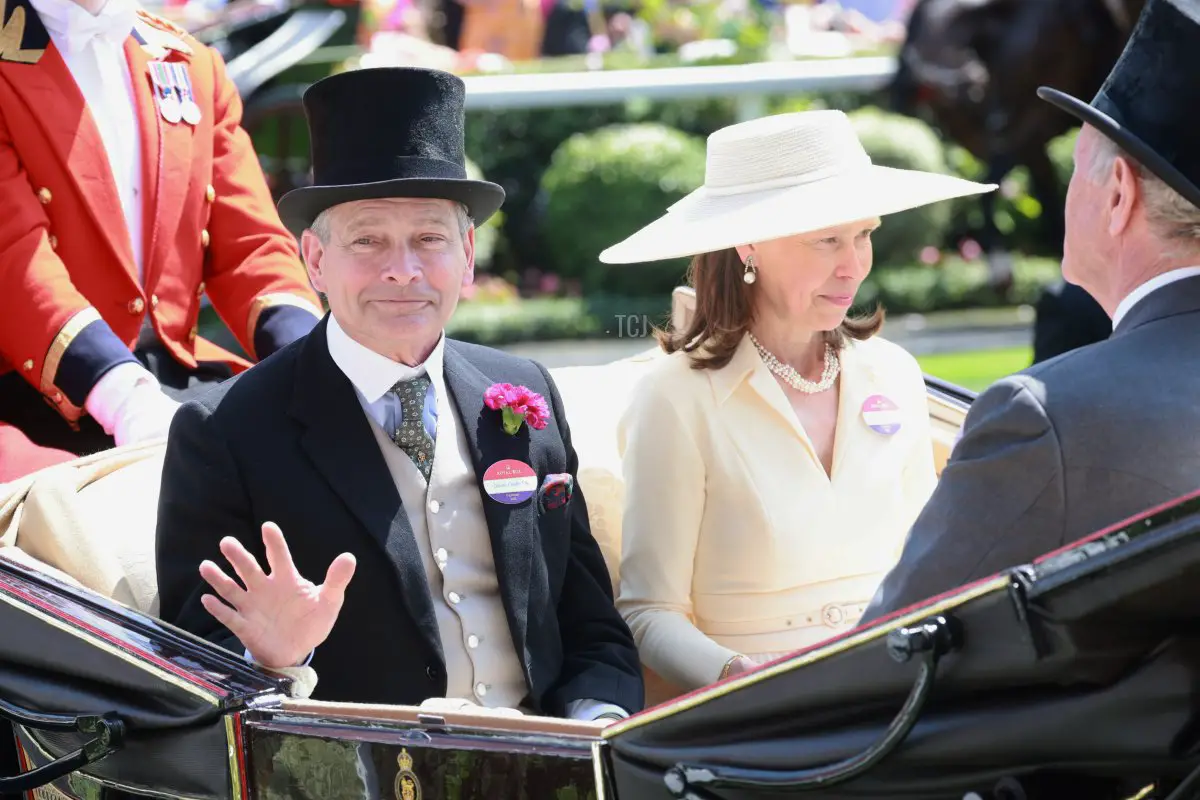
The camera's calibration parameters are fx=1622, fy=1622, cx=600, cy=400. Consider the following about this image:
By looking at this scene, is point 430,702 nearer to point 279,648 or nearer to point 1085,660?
point 279,648

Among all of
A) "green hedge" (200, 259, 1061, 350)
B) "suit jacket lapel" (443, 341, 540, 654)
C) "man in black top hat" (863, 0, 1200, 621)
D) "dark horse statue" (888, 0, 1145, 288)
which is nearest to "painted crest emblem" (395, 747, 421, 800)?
"suit jacket lapel" (443, 341, 540, 654)

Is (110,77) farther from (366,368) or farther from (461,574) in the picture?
(461,574)

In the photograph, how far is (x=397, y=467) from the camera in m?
2.46

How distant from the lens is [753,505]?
281 cm

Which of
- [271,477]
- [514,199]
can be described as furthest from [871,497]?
[514,199]

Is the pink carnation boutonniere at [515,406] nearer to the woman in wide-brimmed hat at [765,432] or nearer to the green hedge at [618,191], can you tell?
the woman in wide-brimmed hat at [765,432]

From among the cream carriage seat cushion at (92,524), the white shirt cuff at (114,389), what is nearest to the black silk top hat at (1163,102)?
the cream carriage seat cushion at (92,524)

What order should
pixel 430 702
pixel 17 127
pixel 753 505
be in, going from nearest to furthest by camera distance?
pixel 430 702, pixel 753 505, pixel 17 127

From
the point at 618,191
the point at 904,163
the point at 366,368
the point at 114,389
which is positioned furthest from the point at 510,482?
the point at 904,163

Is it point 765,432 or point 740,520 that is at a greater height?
point 765,432

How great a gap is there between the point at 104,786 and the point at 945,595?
1.25 m

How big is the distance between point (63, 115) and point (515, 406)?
1.14m

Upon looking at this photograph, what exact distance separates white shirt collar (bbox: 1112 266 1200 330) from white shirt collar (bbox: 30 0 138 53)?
6.63 ft

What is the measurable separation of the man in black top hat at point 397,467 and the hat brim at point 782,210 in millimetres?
399
